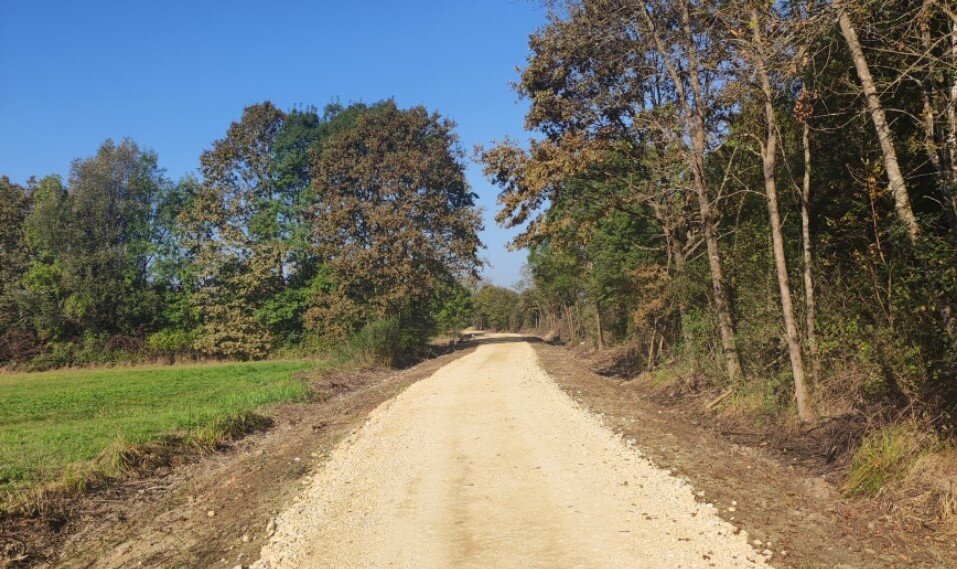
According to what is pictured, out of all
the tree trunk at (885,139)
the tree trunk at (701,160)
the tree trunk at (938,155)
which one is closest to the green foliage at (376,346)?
the tree trunk at (701,160)

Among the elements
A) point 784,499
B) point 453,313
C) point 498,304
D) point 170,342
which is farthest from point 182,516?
point 498,304

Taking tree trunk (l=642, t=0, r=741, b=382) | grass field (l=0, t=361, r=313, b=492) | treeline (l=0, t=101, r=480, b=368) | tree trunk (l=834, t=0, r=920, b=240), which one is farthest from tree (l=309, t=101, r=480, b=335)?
tree trunk (l=834, t=0, r=920, b=240)

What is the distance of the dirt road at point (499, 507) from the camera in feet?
17.2

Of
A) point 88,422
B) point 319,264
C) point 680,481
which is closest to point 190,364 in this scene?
point 319,264

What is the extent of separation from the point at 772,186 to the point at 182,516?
32.4ft

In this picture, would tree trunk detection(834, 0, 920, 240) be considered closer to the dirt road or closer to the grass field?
the dirt road

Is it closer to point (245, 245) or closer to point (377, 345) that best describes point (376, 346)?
point (377, 345)

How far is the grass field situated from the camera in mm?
11070

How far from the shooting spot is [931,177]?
7.91 meters

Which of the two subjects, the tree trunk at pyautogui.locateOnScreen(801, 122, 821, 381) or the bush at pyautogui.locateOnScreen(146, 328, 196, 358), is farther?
the bush at pyautogui.locateOnScreen(146, 328, 196, 358)

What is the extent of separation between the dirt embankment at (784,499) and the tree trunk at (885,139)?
9.76 feet

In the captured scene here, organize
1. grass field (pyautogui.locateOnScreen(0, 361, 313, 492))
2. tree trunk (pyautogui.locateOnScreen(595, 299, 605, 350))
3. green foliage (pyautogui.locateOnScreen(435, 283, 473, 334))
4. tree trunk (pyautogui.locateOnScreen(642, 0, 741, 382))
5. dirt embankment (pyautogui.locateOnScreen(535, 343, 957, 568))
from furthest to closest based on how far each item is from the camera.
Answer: green foliage (pyautogui.locateOnScreen(435, 283, 473, 334))
tree trunk (pyautogui.locateOnScreen(595, 299, 605, 350))
tree trunk (pyautogui.locateOnScreen(642, 0, 741, 382))
grass field (pyautogui.locateOnScreen(0, 361, 313, 492))
dirt embankment (pyautogui.locateOnScreen(535, 343, 957, 568))

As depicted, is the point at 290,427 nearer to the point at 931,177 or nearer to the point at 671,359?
the point at 671,359

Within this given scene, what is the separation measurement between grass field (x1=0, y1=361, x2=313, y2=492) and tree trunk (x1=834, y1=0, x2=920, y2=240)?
467 inches
